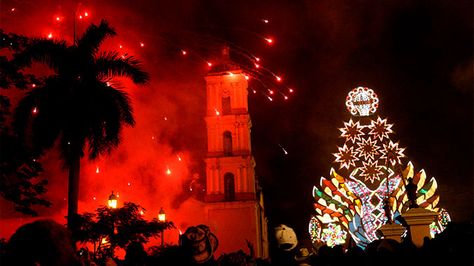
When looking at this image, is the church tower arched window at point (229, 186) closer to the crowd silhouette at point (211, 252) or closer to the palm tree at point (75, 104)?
the palm tree at point (75, 104)

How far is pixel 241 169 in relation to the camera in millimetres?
37500

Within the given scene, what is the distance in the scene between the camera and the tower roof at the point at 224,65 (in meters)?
40.0

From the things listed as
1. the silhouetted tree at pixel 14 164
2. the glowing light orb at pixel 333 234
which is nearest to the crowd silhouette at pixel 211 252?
the silhouetted tree at pixel 14 164

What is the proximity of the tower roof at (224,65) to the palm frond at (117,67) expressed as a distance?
23.6 meters

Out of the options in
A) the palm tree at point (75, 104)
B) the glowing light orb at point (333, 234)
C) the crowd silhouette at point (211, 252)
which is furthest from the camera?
the glowing light orb at point (333, 234)

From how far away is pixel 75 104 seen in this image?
14523mm

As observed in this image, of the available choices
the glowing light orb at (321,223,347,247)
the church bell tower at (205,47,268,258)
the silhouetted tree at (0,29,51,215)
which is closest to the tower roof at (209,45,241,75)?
the church bell tower at (205,47,268,258)

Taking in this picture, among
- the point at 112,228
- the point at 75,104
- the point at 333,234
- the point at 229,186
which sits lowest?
the point at 333,234

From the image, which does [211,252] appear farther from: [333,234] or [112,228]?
[333,234]

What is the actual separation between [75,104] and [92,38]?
8.32ft

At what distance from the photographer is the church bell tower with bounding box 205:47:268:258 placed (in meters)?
35.8

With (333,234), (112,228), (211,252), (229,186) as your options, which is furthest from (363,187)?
(211,252)

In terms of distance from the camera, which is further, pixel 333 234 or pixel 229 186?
pixel 333 234

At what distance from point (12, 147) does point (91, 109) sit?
6.45 m
